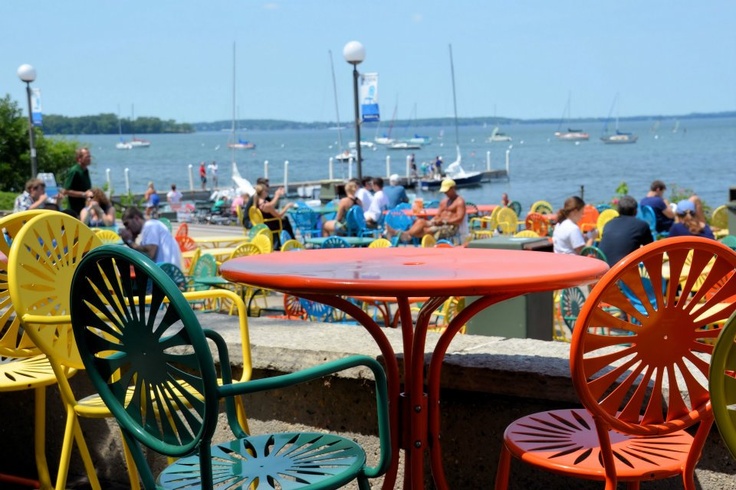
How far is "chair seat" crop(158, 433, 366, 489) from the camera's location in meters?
2.24

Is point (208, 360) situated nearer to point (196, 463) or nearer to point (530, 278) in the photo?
point (196, 463)

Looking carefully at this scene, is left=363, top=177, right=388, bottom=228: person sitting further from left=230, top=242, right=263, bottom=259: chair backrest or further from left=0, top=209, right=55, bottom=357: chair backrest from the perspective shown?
left=0, top=209, right=55, bottom=357: chair backrest

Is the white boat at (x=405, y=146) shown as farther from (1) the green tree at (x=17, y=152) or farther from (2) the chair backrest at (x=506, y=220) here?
(2) the chair backrest at (x=506, y=220)

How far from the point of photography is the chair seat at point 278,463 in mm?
2244

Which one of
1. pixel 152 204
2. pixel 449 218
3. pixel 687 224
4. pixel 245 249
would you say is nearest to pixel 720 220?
pixel 449 218

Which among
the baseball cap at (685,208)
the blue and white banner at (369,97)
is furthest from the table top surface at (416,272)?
the blue and white banner at (369,97)

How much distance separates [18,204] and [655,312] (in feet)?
42.1

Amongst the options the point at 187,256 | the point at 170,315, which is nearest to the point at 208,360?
the point at 170,315

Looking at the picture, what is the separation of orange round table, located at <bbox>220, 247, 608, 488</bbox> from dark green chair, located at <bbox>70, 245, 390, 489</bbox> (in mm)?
246

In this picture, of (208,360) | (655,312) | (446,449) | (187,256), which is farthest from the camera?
(187,256)

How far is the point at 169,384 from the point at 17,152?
99.3ft

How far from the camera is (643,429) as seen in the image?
2.21 meters

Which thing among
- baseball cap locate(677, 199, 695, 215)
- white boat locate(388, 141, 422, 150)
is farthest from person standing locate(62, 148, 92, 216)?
white boat locate(388, 141, 422, 150)

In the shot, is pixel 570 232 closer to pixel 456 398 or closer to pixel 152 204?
pixel 456 398
